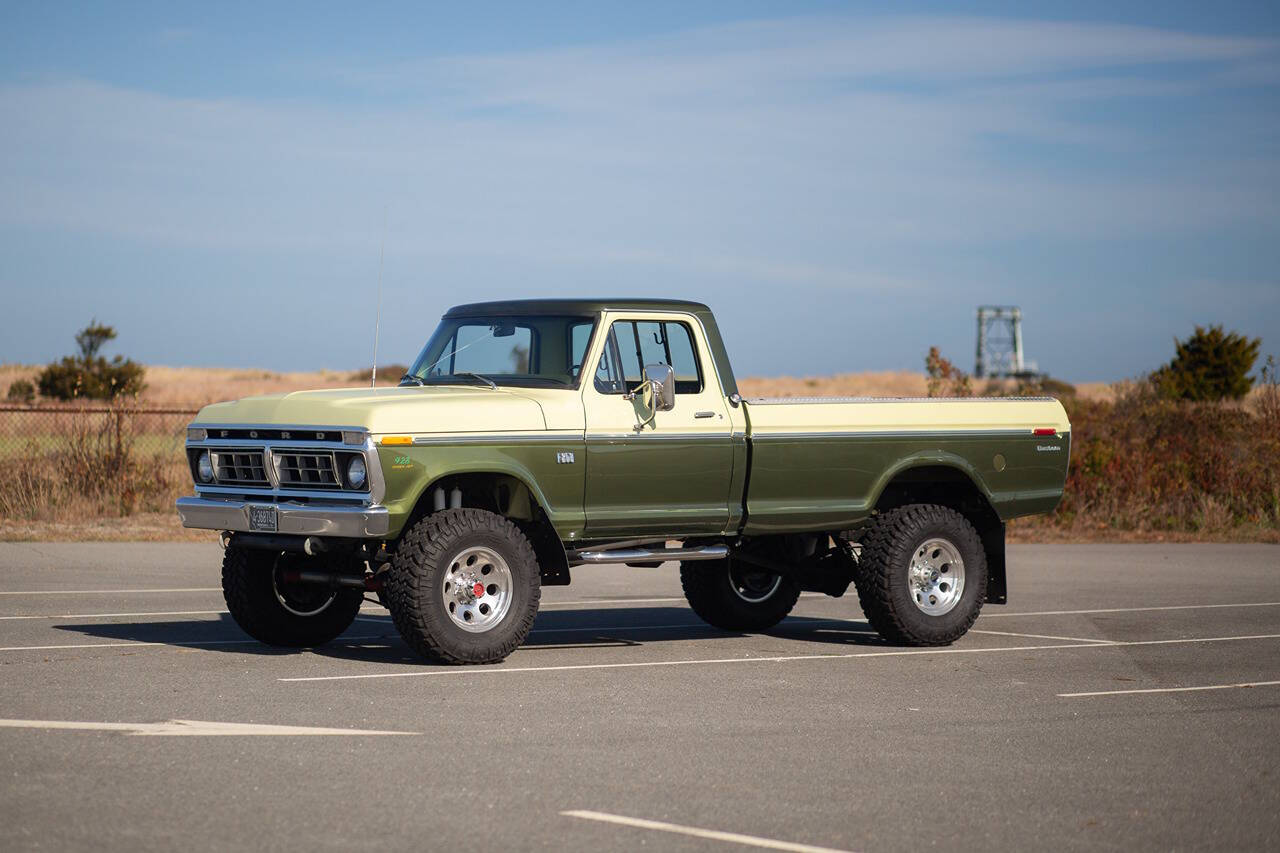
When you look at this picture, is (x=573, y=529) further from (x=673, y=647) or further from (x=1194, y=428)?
(x=1194, y=428)

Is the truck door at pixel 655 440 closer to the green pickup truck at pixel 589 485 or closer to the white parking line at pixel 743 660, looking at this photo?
the green pickup truck at pixel 589 485

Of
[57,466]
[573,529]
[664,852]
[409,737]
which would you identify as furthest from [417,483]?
[57,466]

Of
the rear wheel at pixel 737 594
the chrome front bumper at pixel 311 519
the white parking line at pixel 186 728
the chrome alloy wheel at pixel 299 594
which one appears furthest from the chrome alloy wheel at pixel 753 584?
the white parking line at pixel 186 728

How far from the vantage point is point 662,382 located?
11359mm

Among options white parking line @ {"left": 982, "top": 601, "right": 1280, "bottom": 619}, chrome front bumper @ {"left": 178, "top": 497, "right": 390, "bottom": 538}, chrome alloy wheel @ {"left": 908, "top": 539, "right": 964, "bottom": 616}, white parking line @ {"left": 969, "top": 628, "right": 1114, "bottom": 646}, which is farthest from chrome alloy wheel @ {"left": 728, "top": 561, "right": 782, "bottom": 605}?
chrome front bumper @ {"left": 178, "top": 497, "right": 390, "bottom": 538}

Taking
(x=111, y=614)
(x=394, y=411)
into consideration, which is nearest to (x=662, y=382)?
(x=394, y=411)

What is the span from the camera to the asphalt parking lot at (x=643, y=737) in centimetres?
664

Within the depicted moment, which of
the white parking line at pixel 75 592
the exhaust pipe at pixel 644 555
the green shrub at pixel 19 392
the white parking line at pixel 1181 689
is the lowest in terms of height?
the white parking line at pixel 1181 689

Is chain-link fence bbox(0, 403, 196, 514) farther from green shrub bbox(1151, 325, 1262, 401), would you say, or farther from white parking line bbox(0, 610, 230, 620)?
green shrub bbox(1151, 325, 1262, 401)

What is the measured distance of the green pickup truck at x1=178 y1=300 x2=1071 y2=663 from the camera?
35.1 ft

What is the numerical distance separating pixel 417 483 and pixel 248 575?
1.76 metres

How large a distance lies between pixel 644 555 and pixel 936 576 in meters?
2.50

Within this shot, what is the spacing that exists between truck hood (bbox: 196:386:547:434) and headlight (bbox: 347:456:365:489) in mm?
218

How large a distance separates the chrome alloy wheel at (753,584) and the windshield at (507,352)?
267cm
